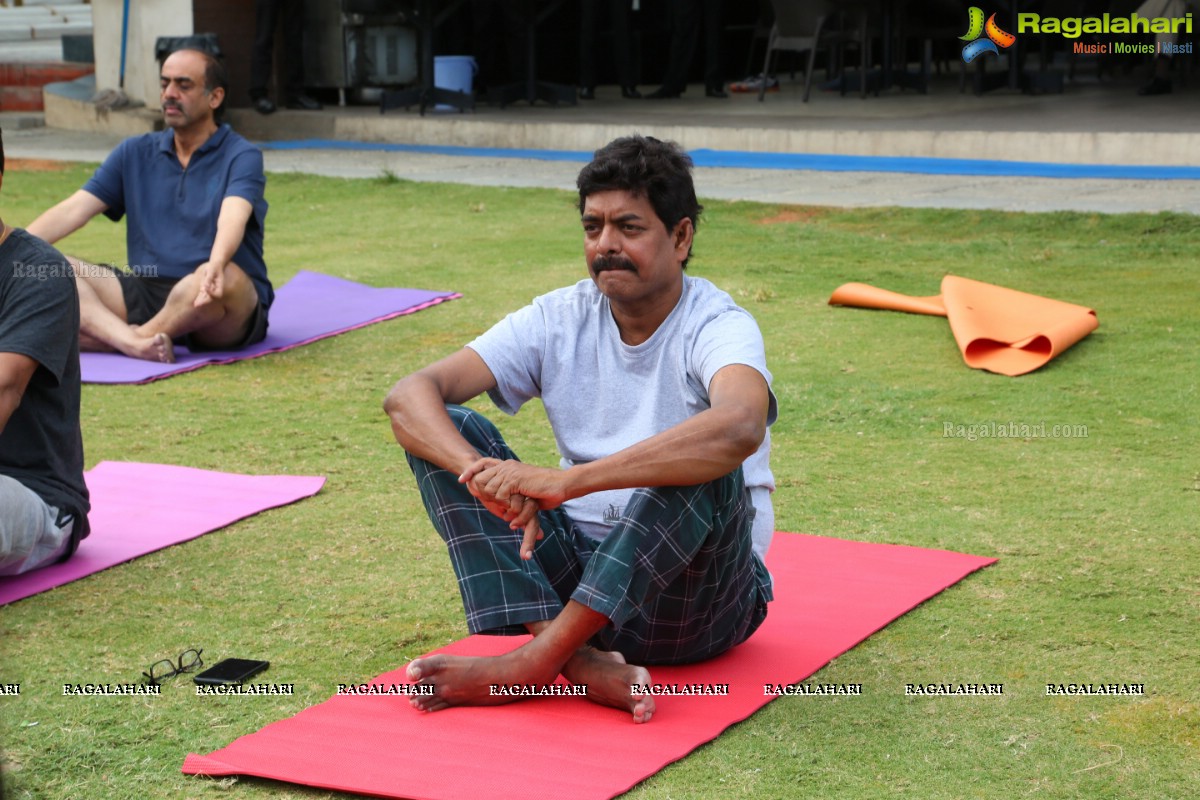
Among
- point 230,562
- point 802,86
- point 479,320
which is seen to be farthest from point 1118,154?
point 230,562

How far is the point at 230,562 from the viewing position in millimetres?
3785

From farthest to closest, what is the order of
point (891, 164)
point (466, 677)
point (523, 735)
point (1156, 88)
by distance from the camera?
A: point (1156, 88)
point (891, 164)
point (466, 677)
point (523, 735)

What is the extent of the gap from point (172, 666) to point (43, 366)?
2.74 feet

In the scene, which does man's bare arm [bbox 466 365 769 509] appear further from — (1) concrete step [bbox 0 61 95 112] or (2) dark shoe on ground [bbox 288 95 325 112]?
(1) concrete step [bbox 0 61 95 112]

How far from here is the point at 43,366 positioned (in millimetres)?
3445

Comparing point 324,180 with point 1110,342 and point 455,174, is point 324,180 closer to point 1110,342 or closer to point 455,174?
point 455,174

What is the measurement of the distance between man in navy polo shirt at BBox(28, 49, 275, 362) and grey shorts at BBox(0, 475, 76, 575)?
219 cm

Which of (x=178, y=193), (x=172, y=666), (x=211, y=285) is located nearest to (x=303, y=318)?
(x=178, y=193)

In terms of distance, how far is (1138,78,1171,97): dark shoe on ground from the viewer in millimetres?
13578

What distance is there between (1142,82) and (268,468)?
42.2 ft

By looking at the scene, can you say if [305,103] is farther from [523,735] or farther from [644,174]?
[523,735]

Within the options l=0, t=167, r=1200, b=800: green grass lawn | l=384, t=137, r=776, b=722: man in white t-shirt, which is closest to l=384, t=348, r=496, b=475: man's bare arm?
l=384, t=137, r=776, b=722: man in white t-shirt

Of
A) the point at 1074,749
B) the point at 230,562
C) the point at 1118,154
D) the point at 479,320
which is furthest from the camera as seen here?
the point at 1118,154

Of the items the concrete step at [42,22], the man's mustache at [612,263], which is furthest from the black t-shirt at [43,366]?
the concrete step at [42,22]
